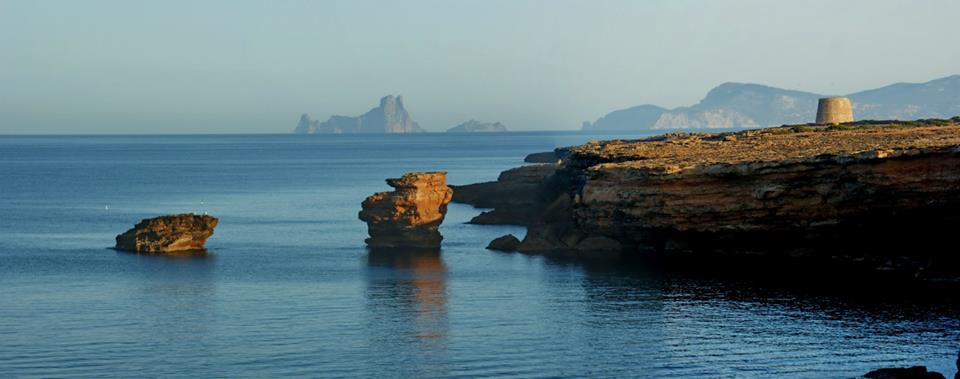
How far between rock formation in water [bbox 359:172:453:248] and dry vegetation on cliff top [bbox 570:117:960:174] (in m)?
11.5

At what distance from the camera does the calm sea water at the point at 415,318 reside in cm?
4775

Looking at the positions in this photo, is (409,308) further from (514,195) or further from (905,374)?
(514,195)

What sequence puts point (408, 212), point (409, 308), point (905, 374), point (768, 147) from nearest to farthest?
1. point (905, 374)
2. point (409, 308)
3. point (768, 147)
4. point (408, 212)

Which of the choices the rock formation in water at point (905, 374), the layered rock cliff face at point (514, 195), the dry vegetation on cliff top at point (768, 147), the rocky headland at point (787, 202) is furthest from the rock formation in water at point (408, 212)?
the rock formation in water at point (905, 374)

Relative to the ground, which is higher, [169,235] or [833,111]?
[833,111]

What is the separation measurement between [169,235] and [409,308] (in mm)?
27338

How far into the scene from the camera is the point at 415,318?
58750 mm

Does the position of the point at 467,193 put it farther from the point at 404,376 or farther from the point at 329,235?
the point at 404,376

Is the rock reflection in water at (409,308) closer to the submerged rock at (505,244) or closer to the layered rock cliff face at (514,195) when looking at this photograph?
the submerged rock at (505,244)

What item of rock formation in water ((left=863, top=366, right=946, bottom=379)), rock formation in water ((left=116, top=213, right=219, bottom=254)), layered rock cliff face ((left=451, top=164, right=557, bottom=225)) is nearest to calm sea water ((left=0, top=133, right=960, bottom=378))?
rock formation in water ((left=116, top=213, right=219, bottom=254))

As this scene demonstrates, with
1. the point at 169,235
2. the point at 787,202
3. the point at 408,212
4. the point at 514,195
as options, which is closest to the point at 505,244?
the point at 408,212

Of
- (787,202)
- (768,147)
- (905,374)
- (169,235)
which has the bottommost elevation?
(905,374)

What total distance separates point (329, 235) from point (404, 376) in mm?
51773

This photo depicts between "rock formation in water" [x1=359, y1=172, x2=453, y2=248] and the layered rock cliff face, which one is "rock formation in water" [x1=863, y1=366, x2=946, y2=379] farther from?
the layered rock cliff face
